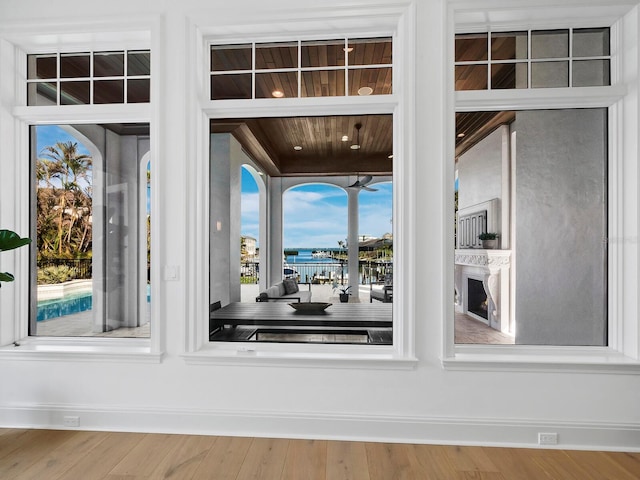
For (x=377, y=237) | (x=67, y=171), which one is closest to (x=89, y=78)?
(x=67, y=171)

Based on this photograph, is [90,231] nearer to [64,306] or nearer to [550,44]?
[64,306]

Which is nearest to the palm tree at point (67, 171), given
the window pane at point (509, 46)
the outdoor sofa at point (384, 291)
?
the outdoor sofa at point (384, 291)

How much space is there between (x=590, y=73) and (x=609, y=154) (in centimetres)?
55

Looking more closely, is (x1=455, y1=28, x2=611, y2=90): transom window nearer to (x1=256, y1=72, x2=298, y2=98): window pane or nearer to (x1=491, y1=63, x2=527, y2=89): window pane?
(x1=491, y1=63, x2=527, y2=89): window pane

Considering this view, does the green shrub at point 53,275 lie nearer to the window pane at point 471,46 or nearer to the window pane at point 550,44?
the window pane at point 471,46

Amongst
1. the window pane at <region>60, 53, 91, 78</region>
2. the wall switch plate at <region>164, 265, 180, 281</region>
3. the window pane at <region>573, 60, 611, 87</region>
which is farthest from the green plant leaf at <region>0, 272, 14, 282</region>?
the window pane at <region>573, 60, 611, 87</region>

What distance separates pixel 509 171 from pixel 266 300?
1898 millimetres

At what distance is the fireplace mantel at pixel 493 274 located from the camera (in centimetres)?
238

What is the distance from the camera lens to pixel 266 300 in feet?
8.39

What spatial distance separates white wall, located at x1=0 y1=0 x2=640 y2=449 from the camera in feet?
7.40

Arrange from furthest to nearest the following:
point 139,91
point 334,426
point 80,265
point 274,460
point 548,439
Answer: point 80,265
point 139,91
point 334,426
point 548,439
point 274,460

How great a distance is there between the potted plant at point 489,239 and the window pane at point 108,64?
283 centimetres

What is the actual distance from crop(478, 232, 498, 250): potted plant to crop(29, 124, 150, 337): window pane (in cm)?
238

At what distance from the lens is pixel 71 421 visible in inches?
96.3
